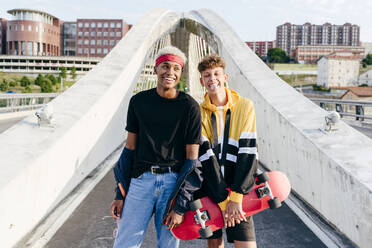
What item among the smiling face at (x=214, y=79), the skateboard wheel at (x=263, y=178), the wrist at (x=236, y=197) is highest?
the smiling face at (x=214, y=79)

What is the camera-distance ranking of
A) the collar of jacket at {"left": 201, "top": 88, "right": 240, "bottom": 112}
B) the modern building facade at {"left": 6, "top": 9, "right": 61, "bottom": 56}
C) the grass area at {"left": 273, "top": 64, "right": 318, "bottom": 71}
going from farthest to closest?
the grass area at {"left": 273, "top": 64, "right": 318, "bottom": 71}
the modern building facade at {"left": 6, "top": 9, "right": 61, "bottom": 56}
the collar of jacket at {"left": 201, "top": 88, "right": 240, "bottom": 112}

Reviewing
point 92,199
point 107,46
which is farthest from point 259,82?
point 107,46

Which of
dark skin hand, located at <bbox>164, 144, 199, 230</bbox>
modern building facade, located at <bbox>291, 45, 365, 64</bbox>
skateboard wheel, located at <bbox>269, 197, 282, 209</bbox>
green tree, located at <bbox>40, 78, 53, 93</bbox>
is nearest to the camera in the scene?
dark skin hand, located at <bbox>164, 144, 199, 230</bbox>

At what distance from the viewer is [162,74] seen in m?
2.57

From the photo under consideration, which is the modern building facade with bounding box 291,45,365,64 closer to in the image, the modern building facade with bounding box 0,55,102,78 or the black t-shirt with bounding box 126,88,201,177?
the modern building facade with bounding box 0,55,102,78

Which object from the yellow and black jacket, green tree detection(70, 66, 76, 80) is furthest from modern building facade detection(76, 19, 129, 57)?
the yellow and black jacket

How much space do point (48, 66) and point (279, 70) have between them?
79460 mm

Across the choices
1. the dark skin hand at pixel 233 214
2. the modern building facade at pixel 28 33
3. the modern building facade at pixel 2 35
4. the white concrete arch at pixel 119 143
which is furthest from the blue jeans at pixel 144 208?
the modern building facade at pixel 2 35

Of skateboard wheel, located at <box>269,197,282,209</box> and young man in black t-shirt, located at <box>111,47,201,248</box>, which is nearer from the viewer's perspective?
young man in black t-shirt, located at <box>111,47,201,248</box>

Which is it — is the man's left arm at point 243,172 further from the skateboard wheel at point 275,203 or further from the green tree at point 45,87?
the green tree at point 45,87

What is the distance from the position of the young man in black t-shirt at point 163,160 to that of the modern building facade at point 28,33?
382 feet

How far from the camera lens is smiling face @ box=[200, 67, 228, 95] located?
2.71 m

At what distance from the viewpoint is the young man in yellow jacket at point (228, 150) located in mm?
2531

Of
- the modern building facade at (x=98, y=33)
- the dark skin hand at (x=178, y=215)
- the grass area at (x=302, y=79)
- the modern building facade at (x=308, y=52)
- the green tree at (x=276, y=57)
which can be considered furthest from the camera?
the modern building facade at (x=308, y=52)
